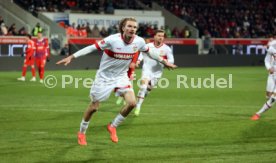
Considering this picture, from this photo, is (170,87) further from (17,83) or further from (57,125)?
(57,125)

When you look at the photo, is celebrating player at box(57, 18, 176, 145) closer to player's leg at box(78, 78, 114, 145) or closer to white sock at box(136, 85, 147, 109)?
player's leg at box(78, 78, 114, 145)

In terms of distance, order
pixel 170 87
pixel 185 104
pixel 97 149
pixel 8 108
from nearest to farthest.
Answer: pixel 97 149, pixel 8 108, pixel 185 104, pixel 170 87

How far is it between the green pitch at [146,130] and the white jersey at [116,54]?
1267 mm

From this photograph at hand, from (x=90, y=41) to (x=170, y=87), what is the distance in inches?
578

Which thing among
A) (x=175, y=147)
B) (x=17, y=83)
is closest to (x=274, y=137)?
(x=175, y=147)

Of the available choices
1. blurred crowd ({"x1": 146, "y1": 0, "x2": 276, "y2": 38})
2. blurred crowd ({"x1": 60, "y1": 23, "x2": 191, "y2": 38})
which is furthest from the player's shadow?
blurred crowd ({"x1": 146, "y1": 0, "x2": 276, "y2": 38})

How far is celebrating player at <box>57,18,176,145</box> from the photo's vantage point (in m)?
10.4

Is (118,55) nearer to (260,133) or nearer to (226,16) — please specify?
(260,133)

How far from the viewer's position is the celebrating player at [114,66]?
10.4 meters

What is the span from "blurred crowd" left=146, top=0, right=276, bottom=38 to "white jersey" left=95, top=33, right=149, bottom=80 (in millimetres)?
37400

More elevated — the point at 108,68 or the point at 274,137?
the point at 108,68

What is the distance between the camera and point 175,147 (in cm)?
1022

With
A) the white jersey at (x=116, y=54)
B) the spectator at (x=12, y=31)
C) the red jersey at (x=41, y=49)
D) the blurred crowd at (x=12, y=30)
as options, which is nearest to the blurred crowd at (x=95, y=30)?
the blurred crowd at (x=12, y=30)

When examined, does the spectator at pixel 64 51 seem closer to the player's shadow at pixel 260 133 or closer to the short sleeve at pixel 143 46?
the player's shadow at pixel 260 133
